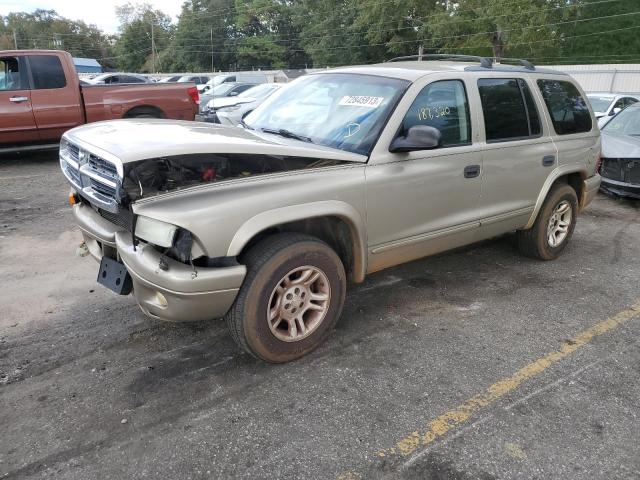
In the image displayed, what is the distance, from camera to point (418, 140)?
11.2 feet

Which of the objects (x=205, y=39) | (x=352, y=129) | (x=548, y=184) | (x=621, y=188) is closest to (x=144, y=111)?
(x=352, y=129)

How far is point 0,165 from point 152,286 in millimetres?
8231

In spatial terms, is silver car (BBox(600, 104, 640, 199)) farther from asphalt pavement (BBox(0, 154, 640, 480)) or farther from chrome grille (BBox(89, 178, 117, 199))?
chrome grille (BBox(89, 178, 117, 199))

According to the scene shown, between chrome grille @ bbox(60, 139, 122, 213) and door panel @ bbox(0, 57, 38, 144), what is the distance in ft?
20.9

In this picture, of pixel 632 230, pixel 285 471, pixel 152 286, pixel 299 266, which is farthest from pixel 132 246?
pixel 632 230

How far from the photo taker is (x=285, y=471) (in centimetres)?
245

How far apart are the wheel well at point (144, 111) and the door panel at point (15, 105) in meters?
1.59

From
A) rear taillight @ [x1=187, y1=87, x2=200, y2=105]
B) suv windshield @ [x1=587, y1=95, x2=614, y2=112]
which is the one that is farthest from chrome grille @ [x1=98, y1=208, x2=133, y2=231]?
suv windshield @ [x1=587, y1=95, x2=614, y2=112]

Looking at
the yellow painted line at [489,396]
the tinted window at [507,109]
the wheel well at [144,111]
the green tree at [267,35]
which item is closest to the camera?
the yellow painted line at [489,396]

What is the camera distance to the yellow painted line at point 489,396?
8.68 feet

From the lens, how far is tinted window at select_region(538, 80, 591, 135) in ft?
15.9

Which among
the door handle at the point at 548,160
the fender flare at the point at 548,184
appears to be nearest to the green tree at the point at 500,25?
the fender flare at the point at 548,184

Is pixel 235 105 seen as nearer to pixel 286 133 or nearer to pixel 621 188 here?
pixel 621 188

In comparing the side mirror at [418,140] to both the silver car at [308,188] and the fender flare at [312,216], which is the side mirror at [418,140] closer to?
the silver car at [308,188]
